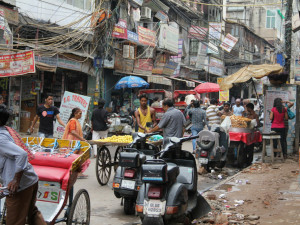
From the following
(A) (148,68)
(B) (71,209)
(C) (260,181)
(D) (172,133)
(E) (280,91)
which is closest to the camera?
(B) (71,209)

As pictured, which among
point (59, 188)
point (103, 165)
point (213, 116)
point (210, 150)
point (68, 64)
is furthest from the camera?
point (68, 64)

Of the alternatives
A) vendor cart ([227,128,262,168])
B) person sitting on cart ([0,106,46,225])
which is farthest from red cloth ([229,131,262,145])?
person sitting on cart ([0,106,46,225])

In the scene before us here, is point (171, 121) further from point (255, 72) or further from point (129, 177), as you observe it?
point (255, 72)

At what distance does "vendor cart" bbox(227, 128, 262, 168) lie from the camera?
11352 mm

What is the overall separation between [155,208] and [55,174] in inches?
48.5

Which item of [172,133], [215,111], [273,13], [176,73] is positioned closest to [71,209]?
[172,133]

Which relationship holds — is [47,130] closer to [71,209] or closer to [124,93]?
[71,209]

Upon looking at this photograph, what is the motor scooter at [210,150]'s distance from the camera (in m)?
9.87

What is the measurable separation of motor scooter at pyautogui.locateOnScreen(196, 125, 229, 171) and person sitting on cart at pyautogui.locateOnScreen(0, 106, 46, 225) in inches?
245

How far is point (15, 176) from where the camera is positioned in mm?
3838

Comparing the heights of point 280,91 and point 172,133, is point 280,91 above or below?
above

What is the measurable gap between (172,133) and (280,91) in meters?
5.41

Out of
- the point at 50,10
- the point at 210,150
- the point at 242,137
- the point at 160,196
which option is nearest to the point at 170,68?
the point at 50,10

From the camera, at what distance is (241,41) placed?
44.5 m
